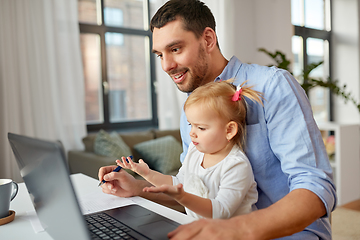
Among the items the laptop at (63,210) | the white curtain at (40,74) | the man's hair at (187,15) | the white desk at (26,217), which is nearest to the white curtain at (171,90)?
the white curtain at (40,74)

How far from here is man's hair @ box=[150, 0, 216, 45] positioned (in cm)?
124

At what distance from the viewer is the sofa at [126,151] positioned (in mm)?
2920

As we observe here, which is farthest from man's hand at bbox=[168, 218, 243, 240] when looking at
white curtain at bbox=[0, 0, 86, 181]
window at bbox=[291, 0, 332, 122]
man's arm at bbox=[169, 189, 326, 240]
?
window at bbox=[291, 0, 332, 122]

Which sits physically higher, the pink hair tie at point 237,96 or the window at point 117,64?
the window at point 117,64

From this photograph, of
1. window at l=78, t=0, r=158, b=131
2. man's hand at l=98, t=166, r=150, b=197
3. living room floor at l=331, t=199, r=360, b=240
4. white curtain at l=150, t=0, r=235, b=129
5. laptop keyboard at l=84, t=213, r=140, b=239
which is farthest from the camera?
white curtain at l=150, t=0, r=235, b=129

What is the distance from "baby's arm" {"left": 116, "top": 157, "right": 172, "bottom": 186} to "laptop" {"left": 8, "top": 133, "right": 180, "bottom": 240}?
0.10m

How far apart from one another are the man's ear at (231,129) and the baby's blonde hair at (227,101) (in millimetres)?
17

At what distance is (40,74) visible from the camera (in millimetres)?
3129

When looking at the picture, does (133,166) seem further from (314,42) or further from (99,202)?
(314,42)

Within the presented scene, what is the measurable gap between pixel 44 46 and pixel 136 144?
1.30 meters

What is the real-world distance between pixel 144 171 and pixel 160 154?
2232 mm

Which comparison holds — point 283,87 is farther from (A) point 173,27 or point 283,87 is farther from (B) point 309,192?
(A) point 173,27

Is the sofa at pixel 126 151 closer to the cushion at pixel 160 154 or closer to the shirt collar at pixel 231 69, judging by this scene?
the cushion at pixel 160 154

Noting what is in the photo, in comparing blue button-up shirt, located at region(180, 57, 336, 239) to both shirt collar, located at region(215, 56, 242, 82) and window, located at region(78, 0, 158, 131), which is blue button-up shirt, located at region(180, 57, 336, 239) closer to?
shirt collar, located at region(215, 56, 242, 82)
